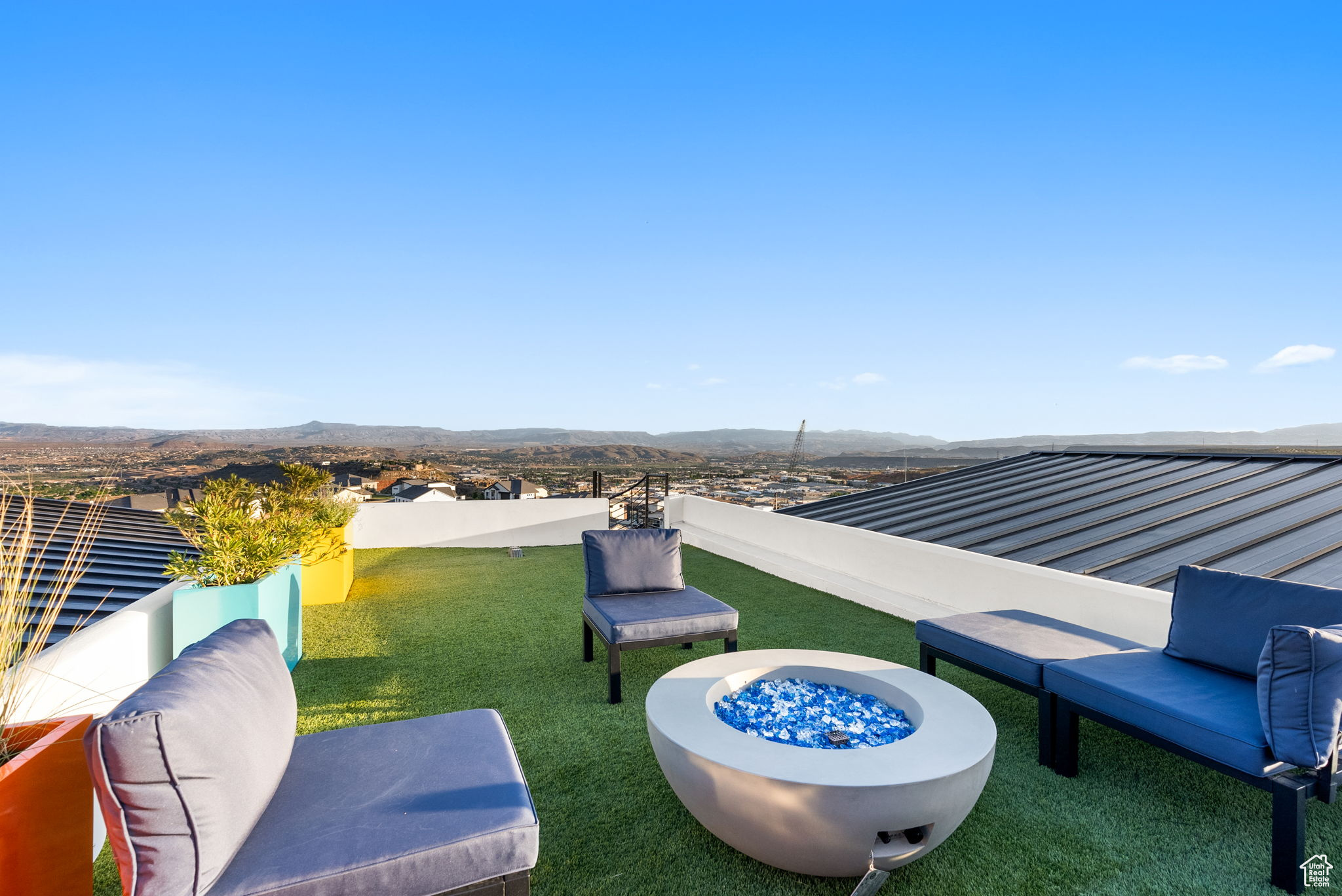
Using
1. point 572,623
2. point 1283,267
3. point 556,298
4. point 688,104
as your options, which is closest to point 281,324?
point 556,298

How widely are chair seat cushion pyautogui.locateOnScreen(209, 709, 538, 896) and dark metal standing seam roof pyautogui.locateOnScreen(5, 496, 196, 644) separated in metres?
1.54

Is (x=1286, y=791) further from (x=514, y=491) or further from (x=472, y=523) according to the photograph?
(x=514, y=491)

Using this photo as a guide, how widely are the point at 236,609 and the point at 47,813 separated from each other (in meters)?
2.29

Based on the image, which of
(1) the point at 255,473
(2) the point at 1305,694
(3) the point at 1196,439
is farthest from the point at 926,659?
(3) the point at 1196,439

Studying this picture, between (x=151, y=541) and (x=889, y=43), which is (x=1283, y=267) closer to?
(x=889, y=43)

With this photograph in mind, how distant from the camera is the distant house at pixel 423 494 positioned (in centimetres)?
1023

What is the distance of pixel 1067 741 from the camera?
273 cm

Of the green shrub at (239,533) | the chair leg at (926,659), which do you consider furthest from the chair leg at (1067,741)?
the green shrub at (239,533)

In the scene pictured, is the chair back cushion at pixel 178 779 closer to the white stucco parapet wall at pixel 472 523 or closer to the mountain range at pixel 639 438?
the mountain range at pixel 639 438

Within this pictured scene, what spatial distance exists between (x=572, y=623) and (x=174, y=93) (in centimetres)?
984

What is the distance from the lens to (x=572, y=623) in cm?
527

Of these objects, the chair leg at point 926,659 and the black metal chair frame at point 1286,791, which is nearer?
the black metal chair frame at point 1286,791

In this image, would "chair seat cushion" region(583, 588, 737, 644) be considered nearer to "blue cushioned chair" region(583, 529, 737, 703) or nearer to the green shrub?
"blue cushioned chair" region(583, 529, 737, 703)

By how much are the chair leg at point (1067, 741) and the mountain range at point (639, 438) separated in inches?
260
